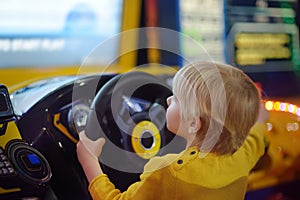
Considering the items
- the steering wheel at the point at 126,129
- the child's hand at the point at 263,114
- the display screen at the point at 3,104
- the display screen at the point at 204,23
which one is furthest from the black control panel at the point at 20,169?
the display screen at the point at 204,23

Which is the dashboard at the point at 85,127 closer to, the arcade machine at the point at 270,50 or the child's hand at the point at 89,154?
the child's hand at the point at 89,154

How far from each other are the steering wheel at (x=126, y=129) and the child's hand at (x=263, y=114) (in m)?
0.22

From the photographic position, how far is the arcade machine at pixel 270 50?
4.99 feet

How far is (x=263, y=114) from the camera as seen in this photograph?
135 centimetres

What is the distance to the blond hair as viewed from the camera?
3.61 feet

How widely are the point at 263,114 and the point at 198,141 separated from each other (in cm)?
28

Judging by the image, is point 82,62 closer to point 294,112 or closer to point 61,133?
point 61,133

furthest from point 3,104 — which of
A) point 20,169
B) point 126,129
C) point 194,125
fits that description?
point 194,125

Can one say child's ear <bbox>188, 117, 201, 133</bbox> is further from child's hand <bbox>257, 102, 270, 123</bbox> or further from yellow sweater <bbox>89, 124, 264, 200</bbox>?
child's hand <bbox>257, 102, 270, 123</bbox>

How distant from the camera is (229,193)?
46.1 inches

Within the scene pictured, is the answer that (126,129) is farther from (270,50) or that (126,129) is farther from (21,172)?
(270,50)

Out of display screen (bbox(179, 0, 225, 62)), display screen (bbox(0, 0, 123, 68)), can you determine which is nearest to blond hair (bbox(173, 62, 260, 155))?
display screen (bbox(0, 0, 123, 68))

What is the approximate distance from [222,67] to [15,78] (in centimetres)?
45

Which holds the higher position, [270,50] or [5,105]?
[5,105]
